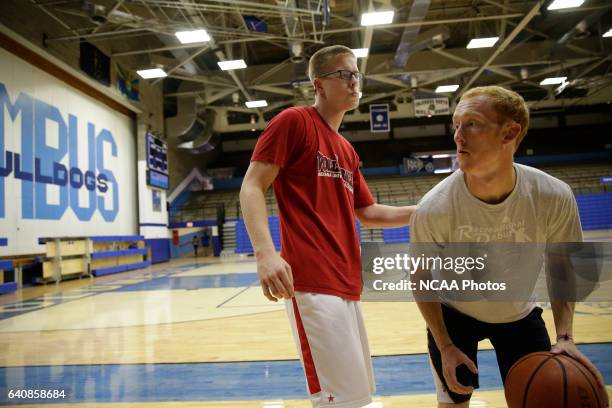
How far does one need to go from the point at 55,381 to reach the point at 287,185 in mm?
2368

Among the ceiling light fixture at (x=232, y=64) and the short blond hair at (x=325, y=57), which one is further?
the ceiling light fixture at (x=232, y=64)

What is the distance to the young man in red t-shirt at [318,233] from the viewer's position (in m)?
1.32

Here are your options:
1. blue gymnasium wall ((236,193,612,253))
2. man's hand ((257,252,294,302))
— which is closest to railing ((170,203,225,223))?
blue gymnasium wall ((236,193,612,253))

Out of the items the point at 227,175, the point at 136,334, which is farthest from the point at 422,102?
the point at 227,175

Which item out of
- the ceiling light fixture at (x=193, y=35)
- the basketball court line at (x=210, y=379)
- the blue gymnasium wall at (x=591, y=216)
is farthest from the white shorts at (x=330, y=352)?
the blue gymnasium wall at (x=591, y=216)

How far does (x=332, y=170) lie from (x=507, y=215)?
0.61m

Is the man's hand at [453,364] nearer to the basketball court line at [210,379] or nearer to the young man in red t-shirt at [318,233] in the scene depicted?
the young man in red t-shirt at [318,233]

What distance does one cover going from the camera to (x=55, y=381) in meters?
2.73

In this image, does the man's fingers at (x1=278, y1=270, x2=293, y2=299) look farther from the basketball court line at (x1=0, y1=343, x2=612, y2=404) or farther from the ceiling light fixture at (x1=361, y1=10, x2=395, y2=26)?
the ceiling light fixture at (x1=361, y1=10, x2=395, y2=26)

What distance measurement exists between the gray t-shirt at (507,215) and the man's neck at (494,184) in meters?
0.02

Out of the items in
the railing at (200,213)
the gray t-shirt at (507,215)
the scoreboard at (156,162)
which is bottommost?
the gray t-shirt at (507,215)

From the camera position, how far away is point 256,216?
131 centimetres

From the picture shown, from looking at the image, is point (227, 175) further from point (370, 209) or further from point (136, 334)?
point (370, 209)

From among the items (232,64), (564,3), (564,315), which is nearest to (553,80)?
(564,3)
